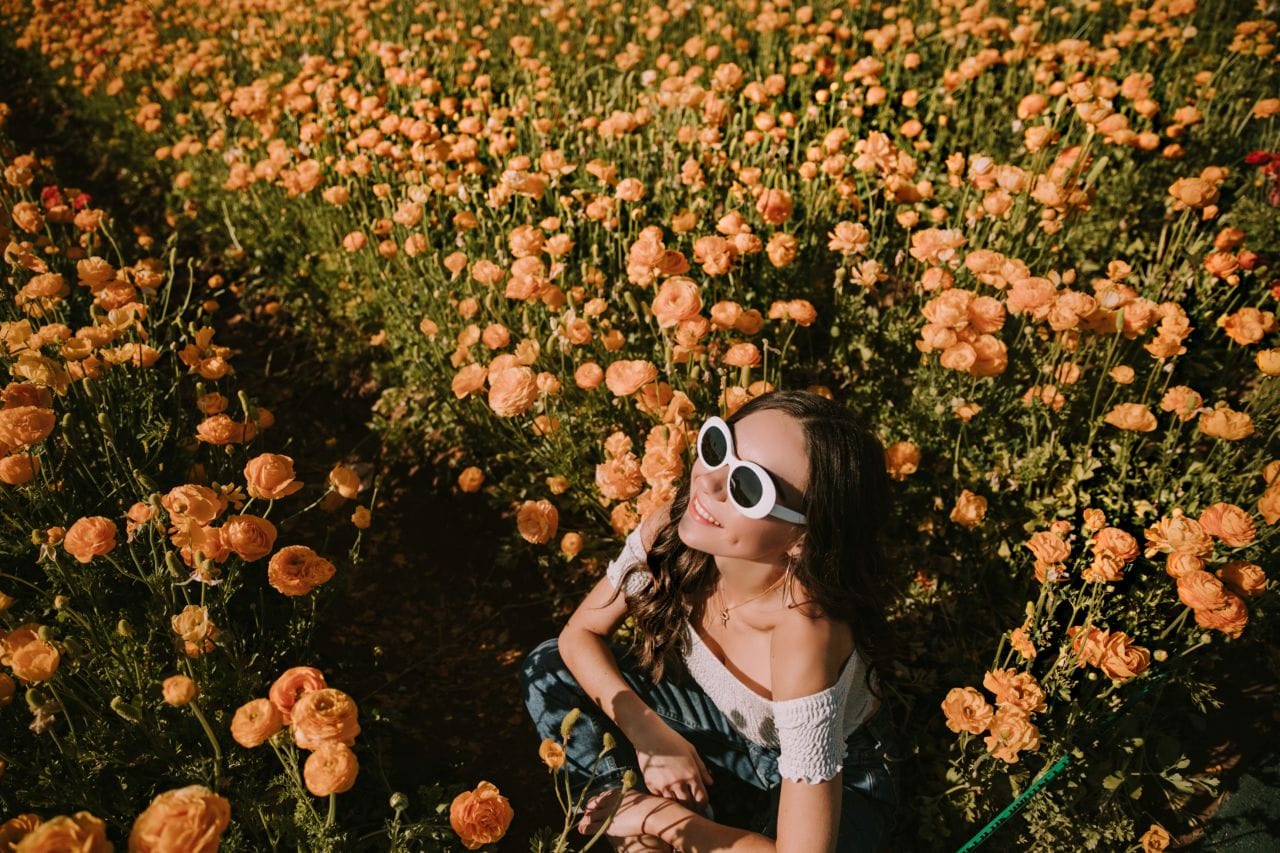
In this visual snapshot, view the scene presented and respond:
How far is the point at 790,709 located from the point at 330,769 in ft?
2.56

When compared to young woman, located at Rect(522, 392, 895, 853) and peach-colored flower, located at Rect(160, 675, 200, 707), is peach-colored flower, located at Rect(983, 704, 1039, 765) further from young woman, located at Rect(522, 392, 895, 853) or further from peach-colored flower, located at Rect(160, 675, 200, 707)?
peach-colored flower, located at Rect(160, 675, 200, 707)

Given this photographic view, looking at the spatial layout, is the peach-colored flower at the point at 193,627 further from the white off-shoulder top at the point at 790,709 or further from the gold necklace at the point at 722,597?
the gold necklace at the point at 722,597

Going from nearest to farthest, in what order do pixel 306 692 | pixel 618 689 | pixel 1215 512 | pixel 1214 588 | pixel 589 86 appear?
pixel 306 692, pixel 1214 588, pixel 1215 512, pixel 618 689, pixel 589 86

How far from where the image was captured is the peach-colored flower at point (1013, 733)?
4.55ft

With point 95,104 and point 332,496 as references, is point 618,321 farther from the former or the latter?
point 95,104

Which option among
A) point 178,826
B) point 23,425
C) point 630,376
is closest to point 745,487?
point 630,376

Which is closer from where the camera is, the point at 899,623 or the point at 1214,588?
the point at 1214,588

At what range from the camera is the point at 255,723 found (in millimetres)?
1115

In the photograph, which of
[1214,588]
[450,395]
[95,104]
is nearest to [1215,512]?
[1214,588]

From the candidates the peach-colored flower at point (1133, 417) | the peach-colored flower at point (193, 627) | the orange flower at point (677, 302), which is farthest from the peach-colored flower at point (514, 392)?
the peach-colored flower at point (1133, 417)

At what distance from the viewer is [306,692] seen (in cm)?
113

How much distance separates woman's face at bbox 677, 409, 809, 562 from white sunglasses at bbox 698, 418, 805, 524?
0.06 ft

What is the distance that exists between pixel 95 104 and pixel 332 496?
4.35 metres

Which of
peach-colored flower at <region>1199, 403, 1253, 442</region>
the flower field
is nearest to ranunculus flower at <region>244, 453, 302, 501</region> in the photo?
the flower field
